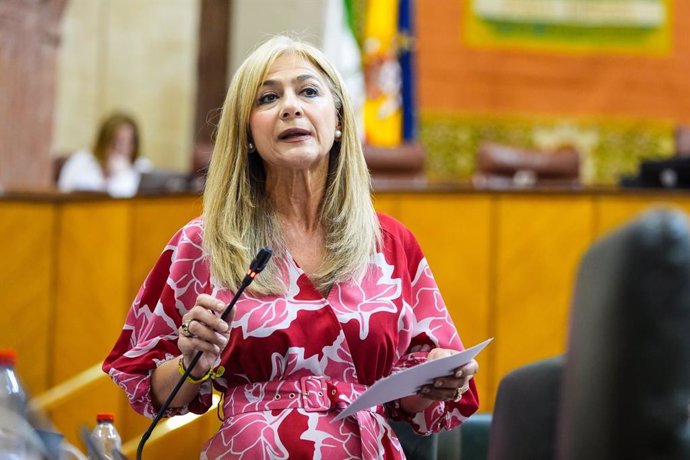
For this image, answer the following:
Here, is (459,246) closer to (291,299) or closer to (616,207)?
(616,207)

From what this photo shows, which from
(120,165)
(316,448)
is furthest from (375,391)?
(120,165)

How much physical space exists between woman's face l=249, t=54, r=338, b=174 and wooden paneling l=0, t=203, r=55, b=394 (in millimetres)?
3389

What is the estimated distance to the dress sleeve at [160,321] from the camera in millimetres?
2066

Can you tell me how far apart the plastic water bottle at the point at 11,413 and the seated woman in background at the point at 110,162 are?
558 centimetres

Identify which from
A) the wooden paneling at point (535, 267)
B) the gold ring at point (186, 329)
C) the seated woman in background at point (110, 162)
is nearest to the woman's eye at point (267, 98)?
the gold ring at point (186, 329)

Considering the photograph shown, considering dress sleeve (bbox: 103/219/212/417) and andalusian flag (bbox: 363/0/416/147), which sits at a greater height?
andalusian flag (bbox: 363/0/416/147)

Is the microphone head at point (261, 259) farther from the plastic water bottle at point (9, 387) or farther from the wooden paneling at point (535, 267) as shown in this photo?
the wooden paneling at point (535, 267)

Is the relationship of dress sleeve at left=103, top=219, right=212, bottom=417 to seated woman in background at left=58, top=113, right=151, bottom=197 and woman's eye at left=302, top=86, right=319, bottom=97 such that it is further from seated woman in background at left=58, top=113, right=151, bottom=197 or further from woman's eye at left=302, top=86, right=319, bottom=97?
seated woman in background at left=58, top=113, right=151, bottom=197

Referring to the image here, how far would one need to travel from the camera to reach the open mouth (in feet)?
7.19

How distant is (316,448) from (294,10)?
614 cm

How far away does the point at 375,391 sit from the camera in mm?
1871

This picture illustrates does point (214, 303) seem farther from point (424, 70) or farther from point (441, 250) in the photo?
point (424, 70)

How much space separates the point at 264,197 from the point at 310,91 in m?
0.21

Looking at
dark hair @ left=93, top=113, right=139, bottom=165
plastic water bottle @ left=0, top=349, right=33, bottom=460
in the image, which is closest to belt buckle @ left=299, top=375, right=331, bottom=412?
plastic water bottle @ left=0, top=349, right=33, bottom=460
